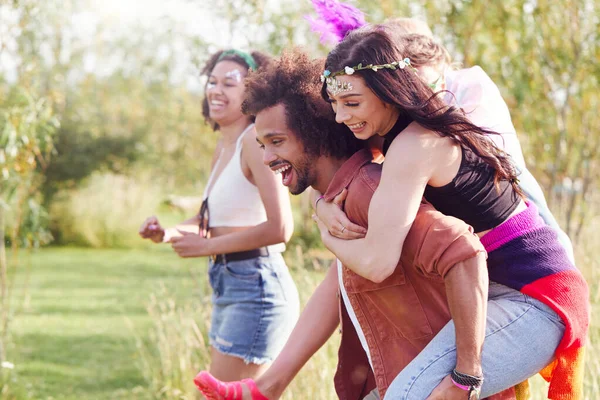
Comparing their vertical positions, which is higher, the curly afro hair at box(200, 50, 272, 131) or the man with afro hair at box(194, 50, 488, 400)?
the curly afro hair at box(200, 50, 272, 131)

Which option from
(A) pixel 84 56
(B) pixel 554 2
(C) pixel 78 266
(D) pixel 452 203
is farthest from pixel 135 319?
(A) pixel 84 56

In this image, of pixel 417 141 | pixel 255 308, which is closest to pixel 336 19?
pixel 417 141

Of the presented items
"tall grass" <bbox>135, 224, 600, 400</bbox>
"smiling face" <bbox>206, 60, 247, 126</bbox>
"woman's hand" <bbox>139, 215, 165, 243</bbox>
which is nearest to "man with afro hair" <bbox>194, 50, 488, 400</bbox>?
"smiling face" <bbox>206, 60, 247, 126</bbox>

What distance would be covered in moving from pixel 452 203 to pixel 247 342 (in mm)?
1466

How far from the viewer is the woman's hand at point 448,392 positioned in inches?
77.7

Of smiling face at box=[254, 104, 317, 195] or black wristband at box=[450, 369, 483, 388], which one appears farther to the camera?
smiling face at box=[254, 104, 317, 195]

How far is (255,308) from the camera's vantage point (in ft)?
10.8

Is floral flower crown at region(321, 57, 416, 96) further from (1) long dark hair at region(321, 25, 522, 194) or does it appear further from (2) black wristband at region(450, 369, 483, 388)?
(2) black wristband at region(450, 369, 483, 388)

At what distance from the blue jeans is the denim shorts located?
51.4 inches

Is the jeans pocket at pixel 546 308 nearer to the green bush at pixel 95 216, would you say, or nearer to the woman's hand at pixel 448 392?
the woman's hand at pixel 448 392

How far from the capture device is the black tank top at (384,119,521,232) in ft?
6.80

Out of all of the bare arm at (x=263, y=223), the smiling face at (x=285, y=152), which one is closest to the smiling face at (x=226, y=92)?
the bare arm at (x=263, y=223)

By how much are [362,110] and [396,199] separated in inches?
12.0

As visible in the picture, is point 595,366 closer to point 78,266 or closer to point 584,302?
point 584,302
